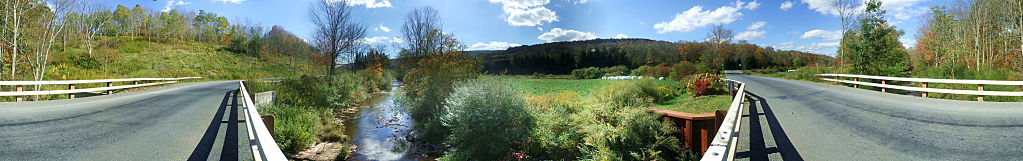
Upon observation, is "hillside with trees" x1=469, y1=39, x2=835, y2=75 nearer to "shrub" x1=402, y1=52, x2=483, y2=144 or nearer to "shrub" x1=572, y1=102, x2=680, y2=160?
"shrub" x1=402, y1=52, x2=483, y2=144

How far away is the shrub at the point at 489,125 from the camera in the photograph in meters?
8.30

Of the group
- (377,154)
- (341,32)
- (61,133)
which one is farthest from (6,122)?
(341,32)

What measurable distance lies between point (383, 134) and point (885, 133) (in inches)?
464

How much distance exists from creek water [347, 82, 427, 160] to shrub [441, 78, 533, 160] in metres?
1.84

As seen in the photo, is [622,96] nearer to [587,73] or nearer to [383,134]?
[383,134]

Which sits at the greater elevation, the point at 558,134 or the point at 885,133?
the point at 885,133

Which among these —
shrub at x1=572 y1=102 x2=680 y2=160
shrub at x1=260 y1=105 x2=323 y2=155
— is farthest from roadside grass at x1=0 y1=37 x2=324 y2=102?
shrub at x1=572 y1=102 x2=680 y2=160

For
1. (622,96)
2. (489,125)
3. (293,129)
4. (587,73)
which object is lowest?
(293,129)

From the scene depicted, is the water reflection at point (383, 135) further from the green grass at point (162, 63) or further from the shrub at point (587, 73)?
the shrub at point (587, 73)

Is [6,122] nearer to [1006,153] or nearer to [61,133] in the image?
[61,133]

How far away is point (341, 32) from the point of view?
2066 centimetres

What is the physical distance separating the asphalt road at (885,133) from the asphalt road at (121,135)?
5.70m

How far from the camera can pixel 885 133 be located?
13.7 ft

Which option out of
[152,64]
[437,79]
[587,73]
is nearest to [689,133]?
[437,79]
